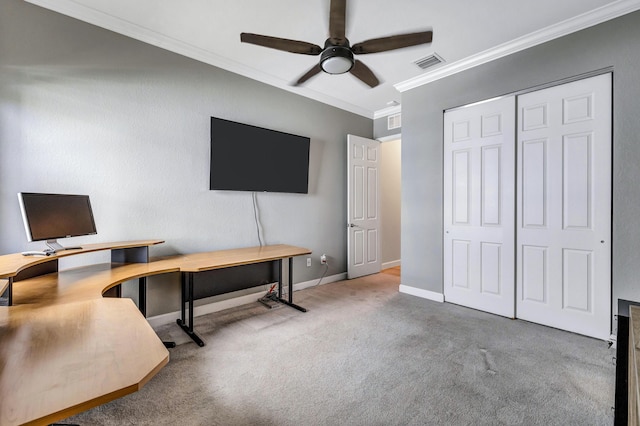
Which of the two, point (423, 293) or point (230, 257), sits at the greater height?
point (230, 257)

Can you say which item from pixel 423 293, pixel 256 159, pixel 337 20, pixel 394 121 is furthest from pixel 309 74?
pixel 423 293

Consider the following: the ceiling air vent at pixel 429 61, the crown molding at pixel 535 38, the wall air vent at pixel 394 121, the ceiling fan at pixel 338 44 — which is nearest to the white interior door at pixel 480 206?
the crown molding at pixel 535 38

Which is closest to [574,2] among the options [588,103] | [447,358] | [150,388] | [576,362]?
[588,103]

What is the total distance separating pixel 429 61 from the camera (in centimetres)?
329

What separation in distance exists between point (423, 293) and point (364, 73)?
9.01 feet

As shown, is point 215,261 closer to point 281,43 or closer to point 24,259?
point 24,259

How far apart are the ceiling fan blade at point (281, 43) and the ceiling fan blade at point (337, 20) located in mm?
185

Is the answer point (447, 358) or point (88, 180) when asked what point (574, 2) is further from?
point (88, 180)

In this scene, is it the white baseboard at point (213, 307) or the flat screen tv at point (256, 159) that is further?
the flat screen tv at point (256, 159)

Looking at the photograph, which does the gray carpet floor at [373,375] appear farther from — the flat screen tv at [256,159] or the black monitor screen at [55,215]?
the flat screen tv at [256,159]

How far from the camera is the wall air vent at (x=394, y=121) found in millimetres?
4801

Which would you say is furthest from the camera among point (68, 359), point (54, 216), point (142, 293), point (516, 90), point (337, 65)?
point (516, 90)

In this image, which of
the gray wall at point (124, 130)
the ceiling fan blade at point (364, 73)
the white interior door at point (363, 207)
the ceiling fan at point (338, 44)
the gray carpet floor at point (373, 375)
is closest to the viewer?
the gray carpet floor at point (373, 375)

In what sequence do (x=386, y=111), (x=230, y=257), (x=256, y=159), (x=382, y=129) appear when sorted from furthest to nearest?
(x=382, y=129), (x=386, y=111), (x=256, y=159), (x=230, y=257)
